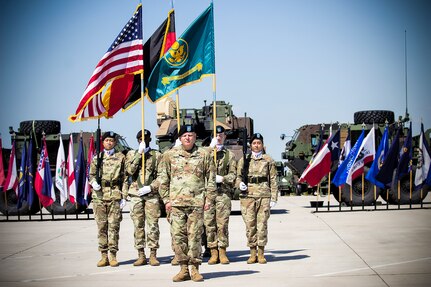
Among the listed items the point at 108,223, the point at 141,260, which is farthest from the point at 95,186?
the point at 141,260

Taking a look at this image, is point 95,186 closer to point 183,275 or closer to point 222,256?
point 222,256

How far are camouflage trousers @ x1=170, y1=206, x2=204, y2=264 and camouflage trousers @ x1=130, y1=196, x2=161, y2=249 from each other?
1.61 m

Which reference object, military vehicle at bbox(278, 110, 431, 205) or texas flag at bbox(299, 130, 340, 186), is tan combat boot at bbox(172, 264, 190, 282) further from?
texas flag at bbox(299, 130, 340, 186)

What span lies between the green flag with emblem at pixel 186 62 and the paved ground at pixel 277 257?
2515mm

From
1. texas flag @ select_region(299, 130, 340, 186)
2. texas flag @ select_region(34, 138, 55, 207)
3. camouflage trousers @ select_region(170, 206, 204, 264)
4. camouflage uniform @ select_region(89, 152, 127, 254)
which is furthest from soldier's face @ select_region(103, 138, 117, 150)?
texas flag @ select_region(299, 130, 340, 186)

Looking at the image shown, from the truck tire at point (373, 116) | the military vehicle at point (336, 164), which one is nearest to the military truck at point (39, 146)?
the military vehicle at point (336, 164)

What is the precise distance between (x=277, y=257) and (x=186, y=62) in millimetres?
3118

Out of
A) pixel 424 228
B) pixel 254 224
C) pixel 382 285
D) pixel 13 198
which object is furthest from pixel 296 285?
pixel 13 198

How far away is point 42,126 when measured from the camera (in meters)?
23.4

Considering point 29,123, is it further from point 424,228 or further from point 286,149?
point 424,228

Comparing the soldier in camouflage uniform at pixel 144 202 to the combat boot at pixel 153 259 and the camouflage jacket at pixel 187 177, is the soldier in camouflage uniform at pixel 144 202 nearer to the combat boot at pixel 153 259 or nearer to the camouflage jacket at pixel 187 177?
the combat boot at pixel 153 259

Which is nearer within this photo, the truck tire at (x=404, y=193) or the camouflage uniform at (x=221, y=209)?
the camouflage uniform at (x=221, y=209)

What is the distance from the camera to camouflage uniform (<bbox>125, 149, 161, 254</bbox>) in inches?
365

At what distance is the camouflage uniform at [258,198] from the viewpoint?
30.2 ft
